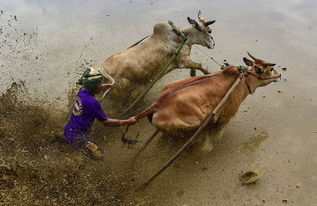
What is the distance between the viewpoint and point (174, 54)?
18.3 feet

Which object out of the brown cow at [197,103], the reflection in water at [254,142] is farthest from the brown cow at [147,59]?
the reflection in water at [254,142]

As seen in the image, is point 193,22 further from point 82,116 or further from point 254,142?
point 82,116

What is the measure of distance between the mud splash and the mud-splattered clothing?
1.07 ft

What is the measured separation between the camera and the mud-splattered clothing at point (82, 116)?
13.4 ft

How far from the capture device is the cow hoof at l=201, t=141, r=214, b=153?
4.73 meters

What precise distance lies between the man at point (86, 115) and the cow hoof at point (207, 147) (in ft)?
4.10

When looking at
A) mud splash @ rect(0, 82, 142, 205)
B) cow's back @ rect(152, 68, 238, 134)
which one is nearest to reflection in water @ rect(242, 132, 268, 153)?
cow's back @ rect(152, 68, 238, 134)

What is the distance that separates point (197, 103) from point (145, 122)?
4.54 feet

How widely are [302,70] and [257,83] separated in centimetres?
212

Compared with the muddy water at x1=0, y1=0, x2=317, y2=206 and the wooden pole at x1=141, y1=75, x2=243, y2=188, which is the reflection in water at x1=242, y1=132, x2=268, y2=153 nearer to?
the muddy water at x1=0, y1=0, x2=317, y2=206

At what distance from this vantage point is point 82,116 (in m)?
4.22

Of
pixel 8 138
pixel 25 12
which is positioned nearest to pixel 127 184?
pixel 8 138

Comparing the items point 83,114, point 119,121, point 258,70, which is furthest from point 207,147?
point 83,114

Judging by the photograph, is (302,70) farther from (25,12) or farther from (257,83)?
(25,12)
